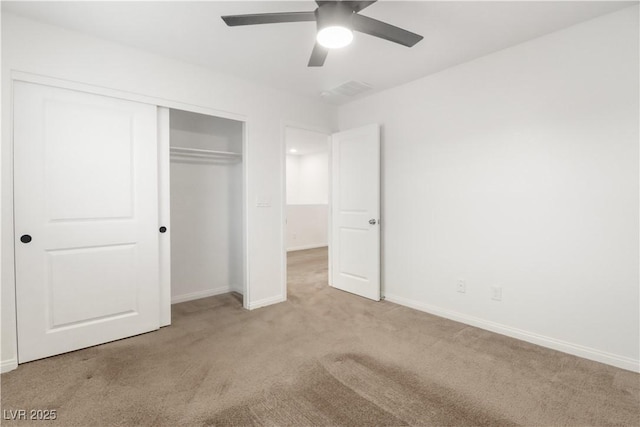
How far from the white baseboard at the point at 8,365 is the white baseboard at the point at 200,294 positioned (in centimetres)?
149

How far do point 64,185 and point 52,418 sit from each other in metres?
1.59

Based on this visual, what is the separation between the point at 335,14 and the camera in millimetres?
1771

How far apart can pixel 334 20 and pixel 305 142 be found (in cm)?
547

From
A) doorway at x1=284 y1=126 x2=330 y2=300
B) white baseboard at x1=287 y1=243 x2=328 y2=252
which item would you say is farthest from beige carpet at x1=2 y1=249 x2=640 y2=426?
white baseboard at x1=287 y1=243 x2=328 y2=252

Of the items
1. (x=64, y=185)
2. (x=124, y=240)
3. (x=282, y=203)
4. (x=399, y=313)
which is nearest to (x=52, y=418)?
(x=124, y=240)

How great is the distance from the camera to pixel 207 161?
3836 mm

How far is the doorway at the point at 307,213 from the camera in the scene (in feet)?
16.0

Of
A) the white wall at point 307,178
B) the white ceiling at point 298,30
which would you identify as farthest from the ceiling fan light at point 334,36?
the white wall at point 307,178

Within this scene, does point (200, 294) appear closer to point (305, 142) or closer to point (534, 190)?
point (534, 190)

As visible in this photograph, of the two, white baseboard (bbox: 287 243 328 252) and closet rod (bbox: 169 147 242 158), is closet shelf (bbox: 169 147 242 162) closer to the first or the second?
closet rod (bbox: 169 147 242 158)

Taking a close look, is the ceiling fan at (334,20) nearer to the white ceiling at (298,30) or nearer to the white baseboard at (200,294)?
the white ceiling at (298,30)

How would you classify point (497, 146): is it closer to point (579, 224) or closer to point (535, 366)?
point (579, 224)

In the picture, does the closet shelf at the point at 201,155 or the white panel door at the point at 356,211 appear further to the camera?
the white panel door at the point at 356,211

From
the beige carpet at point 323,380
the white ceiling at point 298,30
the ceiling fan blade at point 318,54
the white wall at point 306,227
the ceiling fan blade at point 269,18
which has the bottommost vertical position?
the beige carpet at point 323,380
